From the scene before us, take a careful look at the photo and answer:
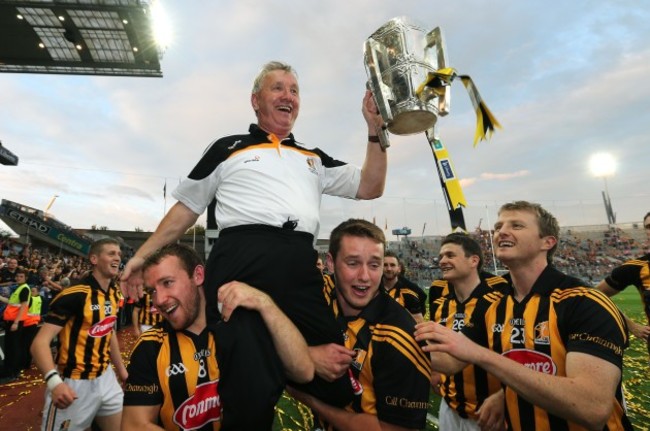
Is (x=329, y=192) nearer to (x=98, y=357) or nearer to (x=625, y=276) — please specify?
(x=98, y=357)

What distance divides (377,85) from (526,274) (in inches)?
70.8

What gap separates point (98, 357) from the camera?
4426 millimetres

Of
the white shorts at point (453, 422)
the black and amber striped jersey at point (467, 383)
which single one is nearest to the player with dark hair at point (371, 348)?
the black and amber striped jersey at point (467, 383)

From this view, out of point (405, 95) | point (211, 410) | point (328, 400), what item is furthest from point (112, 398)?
point (405, 95)

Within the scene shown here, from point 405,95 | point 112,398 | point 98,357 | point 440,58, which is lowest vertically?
point 112,398

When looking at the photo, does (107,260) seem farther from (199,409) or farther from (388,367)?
(388,367)

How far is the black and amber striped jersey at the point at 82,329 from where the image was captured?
4.31 metres

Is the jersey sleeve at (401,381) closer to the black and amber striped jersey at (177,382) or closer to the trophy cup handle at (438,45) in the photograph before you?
the black and amber striped jersey at (177,382)

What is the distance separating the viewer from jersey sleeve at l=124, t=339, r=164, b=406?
86.4 inches

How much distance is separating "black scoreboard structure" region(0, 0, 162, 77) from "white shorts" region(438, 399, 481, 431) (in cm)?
1920

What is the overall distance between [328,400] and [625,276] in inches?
195

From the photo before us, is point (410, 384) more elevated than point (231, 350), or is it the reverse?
point (231, 350)

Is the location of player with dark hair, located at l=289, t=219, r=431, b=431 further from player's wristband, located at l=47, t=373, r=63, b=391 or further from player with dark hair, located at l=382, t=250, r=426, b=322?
player with dark hair, located at l=382, t=250, r=426, b=322

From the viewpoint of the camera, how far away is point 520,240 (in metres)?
2.83
